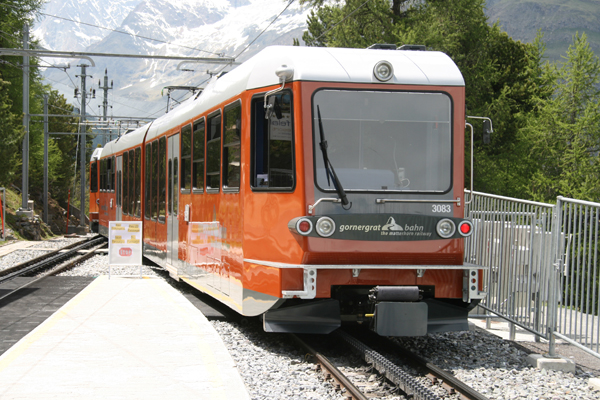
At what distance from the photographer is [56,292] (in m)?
12.5

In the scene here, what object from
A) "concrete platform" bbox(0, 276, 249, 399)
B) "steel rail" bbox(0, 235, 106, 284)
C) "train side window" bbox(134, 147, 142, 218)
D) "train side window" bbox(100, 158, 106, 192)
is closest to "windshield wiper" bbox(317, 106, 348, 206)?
"concrete platform" bbox(0, 276, 249, 399)

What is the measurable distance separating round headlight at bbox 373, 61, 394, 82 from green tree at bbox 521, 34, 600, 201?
1137 inches

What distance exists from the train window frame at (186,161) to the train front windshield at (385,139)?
3.89 metres

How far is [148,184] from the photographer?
15.4 m

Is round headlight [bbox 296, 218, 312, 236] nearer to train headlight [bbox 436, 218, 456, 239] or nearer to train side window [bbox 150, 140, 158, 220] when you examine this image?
train headlight [bbox 436, 218, 456, 239]

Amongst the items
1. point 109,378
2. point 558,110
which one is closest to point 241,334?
point 109,378

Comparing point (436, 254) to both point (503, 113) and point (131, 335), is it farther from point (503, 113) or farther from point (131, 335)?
point (503, 113)

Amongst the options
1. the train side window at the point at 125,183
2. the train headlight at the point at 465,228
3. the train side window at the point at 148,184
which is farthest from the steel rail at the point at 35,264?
the train headlight at the point at 465,228

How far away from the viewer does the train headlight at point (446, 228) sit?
7559 millimetres

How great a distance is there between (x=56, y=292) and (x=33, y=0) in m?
37.0

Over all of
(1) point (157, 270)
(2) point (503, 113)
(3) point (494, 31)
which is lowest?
(1) point (157, 270)

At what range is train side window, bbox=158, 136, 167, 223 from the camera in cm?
1326

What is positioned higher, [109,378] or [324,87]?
[324,87]

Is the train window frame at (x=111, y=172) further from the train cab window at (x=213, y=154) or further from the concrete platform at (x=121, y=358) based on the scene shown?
the train cab window at (x=213, y=154)
